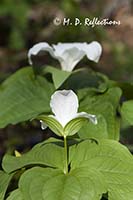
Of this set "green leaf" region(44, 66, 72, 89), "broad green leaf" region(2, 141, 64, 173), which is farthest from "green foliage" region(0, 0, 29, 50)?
"broad green leaf" region(2, 141, 64, 173)

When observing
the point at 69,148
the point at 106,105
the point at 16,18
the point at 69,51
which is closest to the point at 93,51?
the point at 69,51

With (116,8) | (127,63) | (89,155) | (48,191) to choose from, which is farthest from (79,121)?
(116,8)

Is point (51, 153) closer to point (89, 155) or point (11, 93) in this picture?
point (89, 155)

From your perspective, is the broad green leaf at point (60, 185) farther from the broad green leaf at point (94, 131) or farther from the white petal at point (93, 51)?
the white petal at point (93, 51)

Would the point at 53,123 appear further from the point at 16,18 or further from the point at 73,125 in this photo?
the point at 16,18

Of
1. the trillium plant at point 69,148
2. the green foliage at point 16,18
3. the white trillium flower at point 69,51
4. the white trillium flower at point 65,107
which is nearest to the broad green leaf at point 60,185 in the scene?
the trillium plant at point 69,148

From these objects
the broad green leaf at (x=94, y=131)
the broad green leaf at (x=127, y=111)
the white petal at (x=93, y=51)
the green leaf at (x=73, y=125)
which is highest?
the white petal at (x=93, y=51)

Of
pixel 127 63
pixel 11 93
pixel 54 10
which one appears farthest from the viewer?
pixel 54 10
